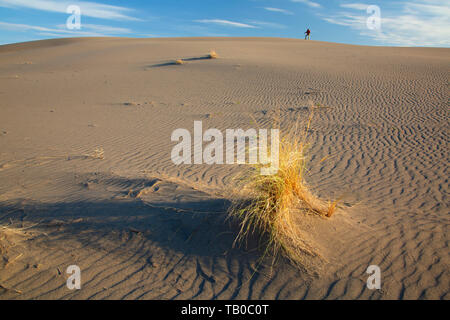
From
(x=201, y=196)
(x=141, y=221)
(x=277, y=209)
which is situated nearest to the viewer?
(x=277, y=209)

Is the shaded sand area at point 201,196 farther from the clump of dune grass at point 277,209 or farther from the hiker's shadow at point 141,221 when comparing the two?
the clump of dune grass at point 277,209

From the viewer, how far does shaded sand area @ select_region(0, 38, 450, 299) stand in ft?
9.92

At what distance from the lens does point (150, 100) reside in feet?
42.7

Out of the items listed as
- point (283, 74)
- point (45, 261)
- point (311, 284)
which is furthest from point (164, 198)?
point (283, 74)

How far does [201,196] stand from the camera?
4543mm

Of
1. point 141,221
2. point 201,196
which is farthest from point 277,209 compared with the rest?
point 141,221

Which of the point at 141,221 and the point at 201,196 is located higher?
the point at 201,196

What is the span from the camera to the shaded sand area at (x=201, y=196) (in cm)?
302

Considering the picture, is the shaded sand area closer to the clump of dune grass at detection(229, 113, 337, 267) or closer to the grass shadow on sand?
the grass shadow on sand

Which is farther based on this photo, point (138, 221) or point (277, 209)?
point (138, 221)

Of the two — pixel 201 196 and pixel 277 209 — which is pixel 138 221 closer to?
pixel 201 196

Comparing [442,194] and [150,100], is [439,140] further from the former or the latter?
[150,100]

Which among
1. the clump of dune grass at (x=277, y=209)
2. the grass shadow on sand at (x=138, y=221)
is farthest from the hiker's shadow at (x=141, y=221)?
the clump of dune grass at (x=277, y=209)

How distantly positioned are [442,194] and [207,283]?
15.8ft
